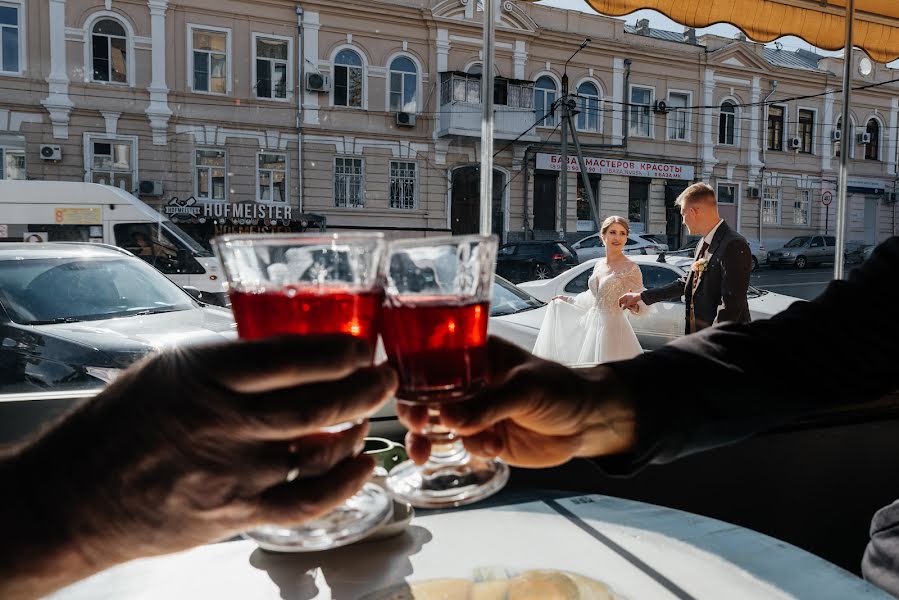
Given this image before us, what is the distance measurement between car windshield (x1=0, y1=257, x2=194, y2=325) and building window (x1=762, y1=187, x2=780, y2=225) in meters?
21.7

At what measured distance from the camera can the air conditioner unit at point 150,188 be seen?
49.9 ft

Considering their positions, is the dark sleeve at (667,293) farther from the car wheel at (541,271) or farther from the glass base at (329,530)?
the car wheel at (541,271)

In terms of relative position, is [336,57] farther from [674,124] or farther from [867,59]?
[867,59]

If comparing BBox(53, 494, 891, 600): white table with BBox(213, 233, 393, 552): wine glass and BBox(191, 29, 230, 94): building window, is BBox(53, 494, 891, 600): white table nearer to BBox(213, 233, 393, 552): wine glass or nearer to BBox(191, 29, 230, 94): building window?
BBox(213, 233, 393, 552): wine glass

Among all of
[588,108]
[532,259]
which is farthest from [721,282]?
[588,108]

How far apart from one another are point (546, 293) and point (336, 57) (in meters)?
12.8

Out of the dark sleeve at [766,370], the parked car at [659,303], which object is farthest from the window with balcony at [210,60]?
the dark sleeve at [766,370]

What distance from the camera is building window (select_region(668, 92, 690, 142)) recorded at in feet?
69.1

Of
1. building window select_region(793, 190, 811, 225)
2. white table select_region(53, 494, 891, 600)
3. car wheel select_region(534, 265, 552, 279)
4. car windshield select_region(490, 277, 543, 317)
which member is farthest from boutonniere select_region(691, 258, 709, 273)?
building window select_region(793, 190, 811, 225)

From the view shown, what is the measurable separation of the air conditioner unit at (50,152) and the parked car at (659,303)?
1173 cm

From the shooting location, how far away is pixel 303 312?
624 mm

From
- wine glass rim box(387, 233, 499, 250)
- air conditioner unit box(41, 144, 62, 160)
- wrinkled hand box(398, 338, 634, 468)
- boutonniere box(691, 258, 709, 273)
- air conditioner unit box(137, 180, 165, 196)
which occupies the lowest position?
wrinkled hand box(398, 338, 634, 468)

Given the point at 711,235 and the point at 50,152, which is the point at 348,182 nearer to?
the point at 50,152

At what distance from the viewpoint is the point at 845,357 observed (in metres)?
1.06
